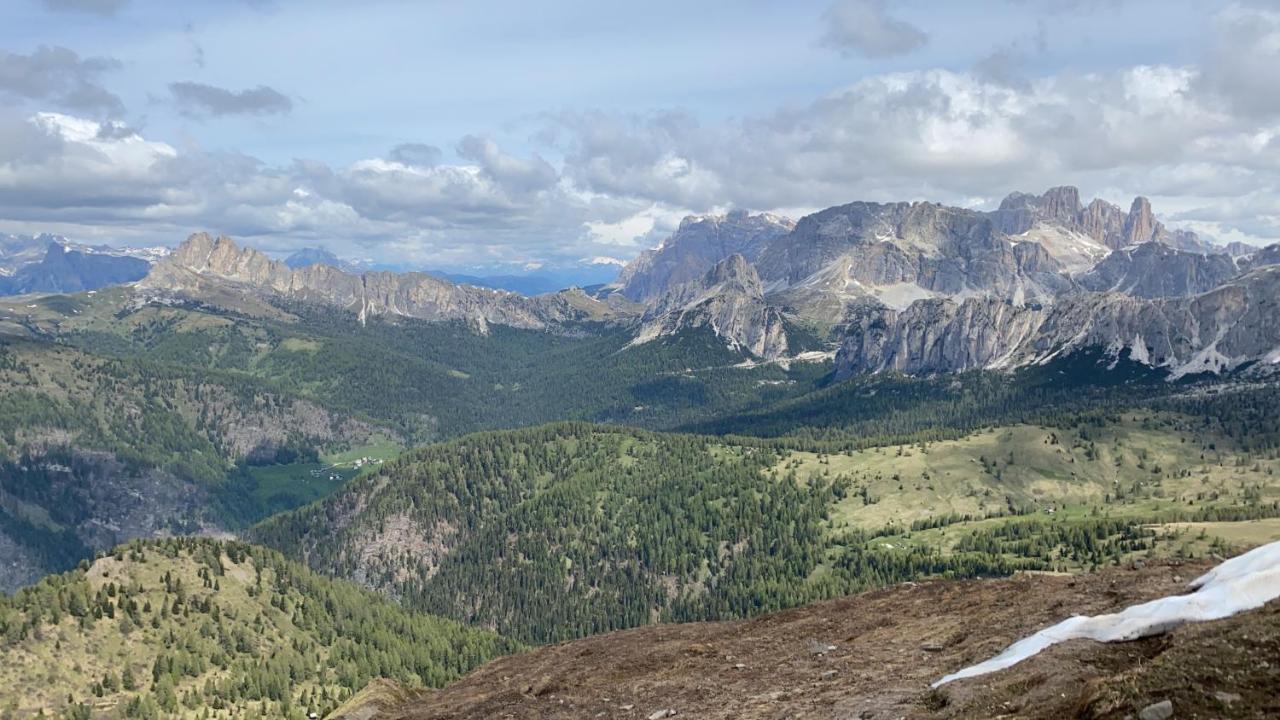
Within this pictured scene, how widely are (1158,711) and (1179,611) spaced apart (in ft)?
41.4

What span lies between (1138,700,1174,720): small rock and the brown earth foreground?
11 centimetres

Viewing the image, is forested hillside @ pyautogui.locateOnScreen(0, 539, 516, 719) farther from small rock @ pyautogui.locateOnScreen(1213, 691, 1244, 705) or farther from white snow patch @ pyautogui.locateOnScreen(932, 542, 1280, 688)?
small rock @ pyautogui.locateOnScreen(1213, 691, 1244, 705)

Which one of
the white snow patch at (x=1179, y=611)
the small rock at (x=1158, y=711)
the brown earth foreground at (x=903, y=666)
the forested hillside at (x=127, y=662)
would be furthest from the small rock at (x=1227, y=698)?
the forested hillside at (x=127, y=662)

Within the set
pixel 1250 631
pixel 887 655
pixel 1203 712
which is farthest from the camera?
pixel 887 655

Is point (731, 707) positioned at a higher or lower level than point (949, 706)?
lower

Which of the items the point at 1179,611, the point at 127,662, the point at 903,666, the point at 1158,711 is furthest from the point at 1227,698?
the point at 127,662

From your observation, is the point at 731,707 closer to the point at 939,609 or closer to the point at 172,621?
the point at 939,609

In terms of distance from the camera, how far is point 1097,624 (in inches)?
1544

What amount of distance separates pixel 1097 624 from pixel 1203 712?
15632 millimetres

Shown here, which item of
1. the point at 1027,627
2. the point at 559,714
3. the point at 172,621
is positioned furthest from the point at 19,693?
the point at 1027,627

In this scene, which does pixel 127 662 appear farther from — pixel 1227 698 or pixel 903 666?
pixel 1227 698

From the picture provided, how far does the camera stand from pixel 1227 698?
2494cm

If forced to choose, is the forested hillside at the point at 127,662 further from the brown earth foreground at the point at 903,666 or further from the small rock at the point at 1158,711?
the small rock at the point at 1158,711

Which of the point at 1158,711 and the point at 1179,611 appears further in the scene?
the point at 1179,611
